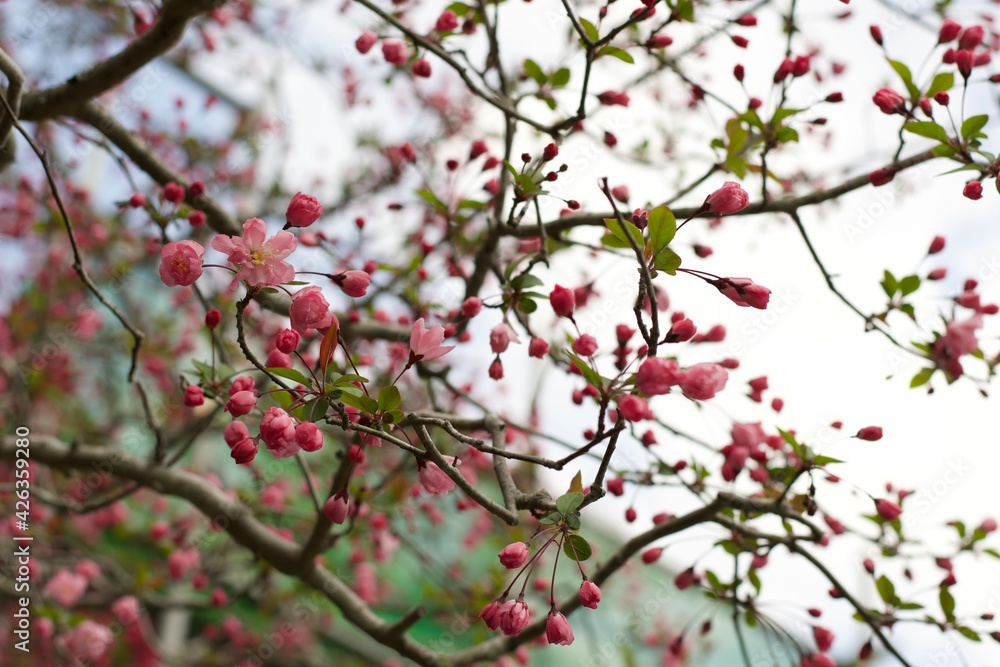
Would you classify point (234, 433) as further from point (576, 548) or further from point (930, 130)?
point (930, 130)

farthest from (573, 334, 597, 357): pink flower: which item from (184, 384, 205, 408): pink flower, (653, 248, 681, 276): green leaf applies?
(184, 384, 205, 408): pink flower

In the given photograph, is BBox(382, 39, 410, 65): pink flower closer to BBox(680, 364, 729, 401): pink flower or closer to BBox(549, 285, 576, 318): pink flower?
BBox(549, 285, 576, 318): pink flower

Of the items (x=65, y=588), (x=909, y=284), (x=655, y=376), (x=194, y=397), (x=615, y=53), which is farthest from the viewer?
(x=65, y=588)

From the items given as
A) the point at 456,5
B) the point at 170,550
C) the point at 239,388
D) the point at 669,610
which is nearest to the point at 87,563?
the point at 170,550

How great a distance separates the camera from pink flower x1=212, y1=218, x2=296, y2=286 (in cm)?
105

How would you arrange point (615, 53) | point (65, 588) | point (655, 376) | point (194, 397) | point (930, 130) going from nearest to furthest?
1. point (655, 376)
2. point (194, 397)
3. point (930, 130)
4. point (615, 53)
5. point (65, 588)

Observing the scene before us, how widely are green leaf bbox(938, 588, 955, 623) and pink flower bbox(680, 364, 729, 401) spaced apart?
113 centimetres

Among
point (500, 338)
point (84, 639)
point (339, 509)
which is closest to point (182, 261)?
point (339, 509)

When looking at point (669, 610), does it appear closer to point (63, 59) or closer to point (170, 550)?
point (170, 550)

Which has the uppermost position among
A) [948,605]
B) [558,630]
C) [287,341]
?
[287,341]

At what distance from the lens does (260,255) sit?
1.06m

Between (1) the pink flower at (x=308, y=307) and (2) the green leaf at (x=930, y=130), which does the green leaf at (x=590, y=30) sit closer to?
(2) the green leaf at (x=930, y=130)

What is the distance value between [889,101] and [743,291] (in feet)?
2.71

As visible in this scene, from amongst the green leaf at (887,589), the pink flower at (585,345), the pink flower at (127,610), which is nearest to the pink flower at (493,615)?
the pink flower at (585,345)
